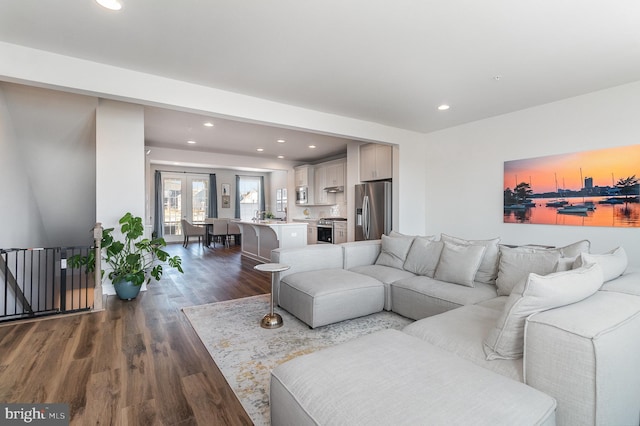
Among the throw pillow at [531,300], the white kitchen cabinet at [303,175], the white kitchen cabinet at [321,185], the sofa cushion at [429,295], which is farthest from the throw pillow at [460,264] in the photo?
the white kitchen cabinet at [303,175]

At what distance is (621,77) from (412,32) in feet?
8.46

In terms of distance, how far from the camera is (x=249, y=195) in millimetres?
11516

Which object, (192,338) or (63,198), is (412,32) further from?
(63,198)

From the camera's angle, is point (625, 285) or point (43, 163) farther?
point (43, 163)

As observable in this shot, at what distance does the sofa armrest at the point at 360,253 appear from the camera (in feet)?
12.4

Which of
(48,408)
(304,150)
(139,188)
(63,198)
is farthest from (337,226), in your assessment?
(48,408)

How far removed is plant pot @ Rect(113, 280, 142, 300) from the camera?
12.4 ft

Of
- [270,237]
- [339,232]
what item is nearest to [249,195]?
[339,232]

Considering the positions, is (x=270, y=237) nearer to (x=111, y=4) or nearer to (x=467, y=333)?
(x=111, y=4)

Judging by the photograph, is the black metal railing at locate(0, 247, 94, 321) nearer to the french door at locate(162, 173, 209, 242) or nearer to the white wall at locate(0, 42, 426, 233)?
the white wall at locate(0, 42, 426, 233)

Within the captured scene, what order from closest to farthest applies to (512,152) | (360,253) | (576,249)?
1. (576,249)
2. (360,253)
3. (512,152)

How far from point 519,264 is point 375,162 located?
12.0 ft

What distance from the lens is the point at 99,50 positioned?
263 centimetres

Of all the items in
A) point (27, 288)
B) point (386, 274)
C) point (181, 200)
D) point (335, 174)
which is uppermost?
point (335, 174)
